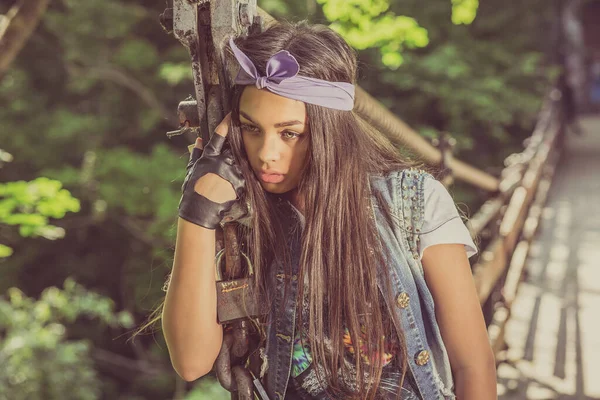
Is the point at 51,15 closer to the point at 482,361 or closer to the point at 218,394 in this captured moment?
the point at 218,394

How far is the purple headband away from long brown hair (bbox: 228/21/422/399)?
0.02 m

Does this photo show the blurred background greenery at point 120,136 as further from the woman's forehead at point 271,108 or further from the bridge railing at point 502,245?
the woman's forehead at point 271,108

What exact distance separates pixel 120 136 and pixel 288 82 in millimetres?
10095

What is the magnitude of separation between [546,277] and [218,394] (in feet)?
14.0

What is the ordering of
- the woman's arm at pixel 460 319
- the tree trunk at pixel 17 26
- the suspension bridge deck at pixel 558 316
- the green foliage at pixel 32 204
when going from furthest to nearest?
the green foliage at pixel 32 204 → the suspension bridge deck at pixel 558 316 → the tree trunk at pixel 17 26 → the woman's arm at pixel 460 319

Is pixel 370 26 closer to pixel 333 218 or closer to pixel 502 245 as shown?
pixel 502 245

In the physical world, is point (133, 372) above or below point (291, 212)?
below

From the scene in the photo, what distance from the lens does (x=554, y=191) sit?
10336mm

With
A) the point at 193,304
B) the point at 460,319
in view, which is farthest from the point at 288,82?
the point at 460,319

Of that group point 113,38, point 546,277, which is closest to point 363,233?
point 546,277

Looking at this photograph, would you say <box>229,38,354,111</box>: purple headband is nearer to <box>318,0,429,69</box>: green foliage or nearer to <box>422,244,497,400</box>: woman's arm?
<box>422,244,497,400</box>: woman's arm

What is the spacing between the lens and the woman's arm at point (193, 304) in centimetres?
147

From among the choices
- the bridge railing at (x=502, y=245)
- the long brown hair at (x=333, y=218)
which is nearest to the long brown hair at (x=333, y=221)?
the long brown hair at (x=333, y=218)

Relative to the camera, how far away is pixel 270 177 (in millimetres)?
1497
